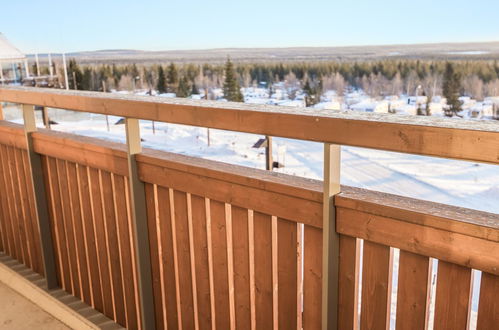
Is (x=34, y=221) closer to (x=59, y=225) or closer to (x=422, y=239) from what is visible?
(x=59, y=225)

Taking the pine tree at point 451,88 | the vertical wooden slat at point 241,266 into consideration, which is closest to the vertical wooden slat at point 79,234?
the vertical wooden slat at point 241,266

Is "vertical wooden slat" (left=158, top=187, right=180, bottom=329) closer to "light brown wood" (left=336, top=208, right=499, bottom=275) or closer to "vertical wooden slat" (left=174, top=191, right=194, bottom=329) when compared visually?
"vertical wooden slat" (left=174, top=191, right=194, bottom=329)

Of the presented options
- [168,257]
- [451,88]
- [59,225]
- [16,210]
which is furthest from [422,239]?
[451,88]

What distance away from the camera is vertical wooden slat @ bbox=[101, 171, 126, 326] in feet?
5.52

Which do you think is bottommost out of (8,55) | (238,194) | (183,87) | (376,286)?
(183,87)

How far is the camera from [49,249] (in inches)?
82.6

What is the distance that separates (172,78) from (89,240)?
978 cm

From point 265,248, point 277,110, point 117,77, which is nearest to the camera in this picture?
point 277,110

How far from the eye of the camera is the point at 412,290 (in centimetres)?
95

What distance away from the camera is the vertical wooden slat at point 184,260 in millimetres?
1410

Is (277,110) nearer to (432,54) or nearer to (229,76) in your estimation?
(432,54)

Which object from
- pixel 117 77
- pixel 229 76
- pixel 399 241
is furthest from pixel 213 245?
pixel 117 77

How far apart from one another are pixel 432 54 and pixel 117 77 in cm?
787

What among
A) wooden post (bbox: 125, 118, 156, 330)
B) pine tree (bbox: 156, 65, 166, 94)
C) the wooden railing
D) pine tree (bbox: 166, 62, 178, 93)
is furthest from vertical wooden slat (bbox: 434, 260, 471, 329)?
pine tree (bbox: 156, 65, 166, 94)
